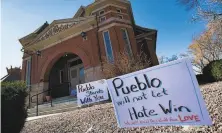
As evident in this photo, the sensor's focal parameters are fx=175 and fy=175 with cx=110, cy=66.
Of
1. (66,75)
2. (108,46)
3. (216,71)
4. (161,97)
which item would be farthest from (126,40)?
(161,97)

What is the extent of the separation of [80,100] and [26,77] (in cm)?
1088

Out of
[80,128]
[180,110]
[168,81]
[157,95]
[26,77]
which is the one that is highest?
[26,77]

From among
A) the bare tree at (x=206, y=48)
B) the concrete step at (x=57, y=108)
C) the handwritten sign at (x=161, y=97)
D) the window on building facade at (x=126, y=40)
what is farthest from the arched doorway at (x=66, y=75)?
the bare tree at (x=206, y=48)

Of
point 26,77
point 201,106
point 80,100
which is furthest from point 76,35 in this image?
point 201,106

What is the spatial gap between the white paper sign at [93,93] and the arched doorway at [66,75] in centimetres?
828

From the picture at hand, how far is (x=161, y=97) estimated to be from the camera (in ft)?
8.75

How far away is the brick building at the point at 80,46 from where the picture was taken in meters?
13.9

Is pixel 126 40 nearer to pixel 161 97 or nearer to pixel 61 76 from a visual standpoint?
pixel 61 76

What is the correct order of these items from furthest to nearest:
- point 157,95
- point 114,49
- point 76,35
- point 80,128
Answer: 1. point 76,35
2. point 114,49
3. point 80,128
4. point 157,95

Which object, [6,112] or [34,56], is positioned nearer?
[6,112]

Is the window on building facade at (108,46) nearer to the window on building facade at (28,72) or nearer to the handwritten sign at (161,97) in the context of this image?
the window on building facade at (28,72)

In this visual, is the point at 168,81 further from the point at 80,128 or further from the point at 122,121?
the point at 80,128

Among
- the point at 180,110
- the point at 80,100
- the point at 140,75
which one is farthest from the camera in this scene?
the point at 80,100

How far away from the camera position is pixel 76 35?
1505 cm
